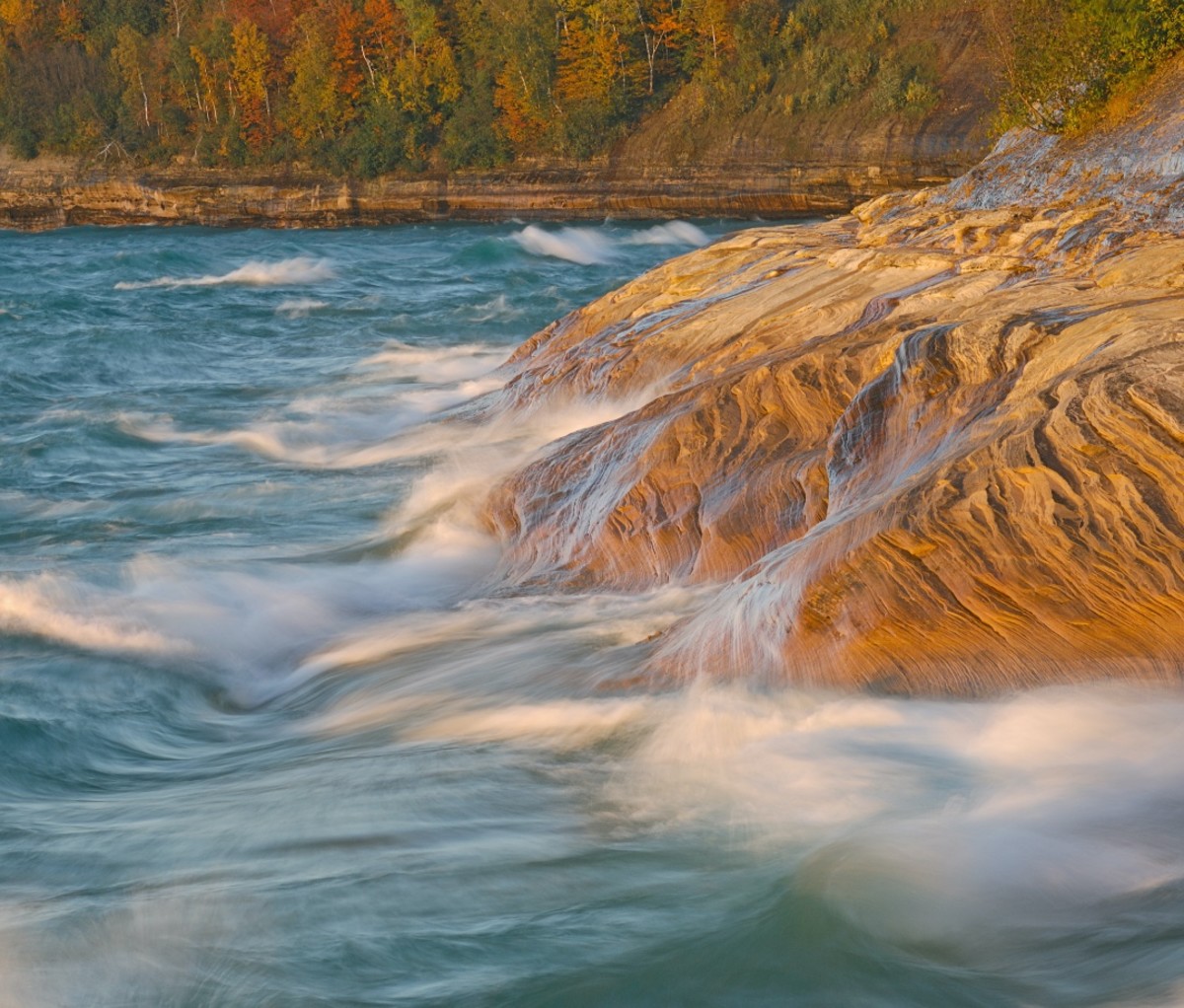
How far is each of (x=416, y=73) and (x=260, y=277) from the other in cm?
3461

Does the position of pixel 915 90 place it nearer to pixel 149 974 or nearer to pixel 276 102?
pixel 276 102

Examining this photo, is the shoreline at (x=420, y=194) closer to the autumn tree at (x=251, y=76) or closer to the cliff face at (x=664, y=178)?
the cliff face at (x=664, y=178)

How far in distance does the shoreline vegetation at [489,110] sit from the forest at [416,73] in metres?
0.12

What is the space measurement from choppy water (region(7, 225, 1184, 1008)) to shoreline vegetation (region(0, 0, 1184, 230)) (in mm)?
35016

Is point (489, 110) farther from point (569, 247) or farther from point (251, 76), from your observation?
point (569, 247)

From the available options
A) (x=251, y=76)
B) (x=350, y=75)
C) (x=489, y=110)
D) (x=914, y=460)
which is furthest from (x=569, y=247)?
(x=251, y=76)

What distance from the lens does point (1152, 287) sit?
6348 mm

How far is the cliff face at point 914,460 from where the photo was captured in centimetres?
443

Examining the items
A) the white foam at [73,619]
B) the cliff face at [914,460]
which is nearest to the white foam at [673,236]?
the cliff face at [914,460]

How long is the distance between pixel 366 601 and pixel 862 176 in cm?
3868

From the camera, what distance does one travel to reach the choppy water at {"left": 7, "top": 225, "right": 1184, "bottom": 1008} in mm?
3309

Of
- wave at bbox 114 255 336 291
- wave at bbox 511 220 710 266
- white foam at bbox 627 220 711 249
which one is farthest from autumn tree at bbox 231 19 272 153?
wave at bbox 114 255 336 291

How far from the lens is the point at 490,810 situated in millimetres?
4207

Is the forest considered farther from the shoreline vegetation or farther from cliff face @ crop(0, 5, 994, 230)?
cliff face @ crop(0, 5, 994, 230)
